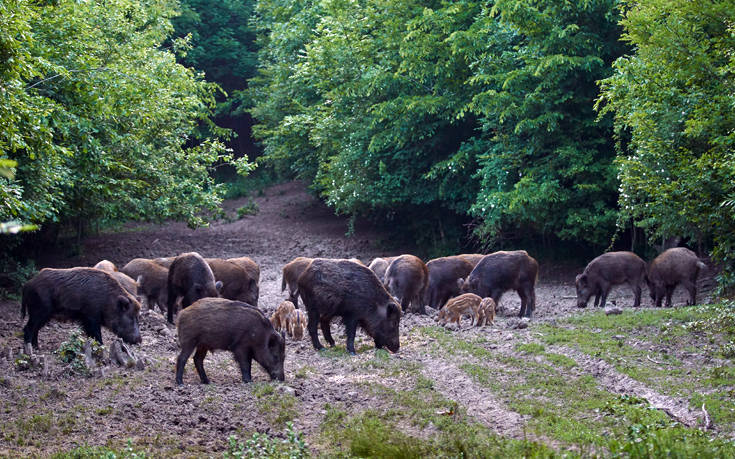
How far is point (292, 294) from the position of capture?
47.9 feet

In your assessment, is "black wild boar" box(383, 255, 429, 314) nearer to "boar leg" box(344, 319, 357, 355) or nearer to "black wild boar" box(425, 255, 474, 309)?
"black wild boar" box(425, 255, 474, 309)

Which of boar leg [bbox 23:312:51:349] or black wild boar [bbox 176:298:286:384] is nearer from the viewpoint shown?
black wild boar [bbox 176:298:286:384]

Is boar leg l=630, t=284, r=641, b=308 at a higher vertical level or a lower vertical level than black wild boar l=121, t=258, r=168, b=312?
higher

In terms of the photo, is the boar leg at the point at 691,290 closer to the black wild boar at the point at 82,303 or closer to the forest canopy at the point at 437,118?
the forest canopy at the point at 437,118

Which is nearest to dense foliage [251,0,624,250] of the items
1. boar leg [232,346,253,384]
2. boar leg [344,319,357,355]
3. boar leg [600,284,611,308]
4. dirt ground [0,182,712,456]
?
boar leg [600,284,611,308]

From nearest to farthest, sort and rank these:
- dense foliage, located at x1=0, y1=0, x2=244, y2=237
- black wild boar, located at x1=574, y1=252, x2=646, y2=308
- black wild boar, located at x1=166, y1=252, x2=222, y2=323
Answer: dense foliage, located at x1=0, y1=0, x2=244, y2=237
black wild boar, located at x1=166, y1=252, x2=222, y2=323
black wild boar, located at x1=574, y1=252, x2=646, y2=308

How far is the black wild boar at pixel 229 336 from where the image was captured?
8.35 meters

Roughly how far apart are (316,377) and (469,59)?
43.3ft

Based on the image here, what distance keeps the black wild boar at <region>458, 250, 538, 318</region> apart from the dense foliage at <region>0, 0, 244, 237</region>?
7.31m

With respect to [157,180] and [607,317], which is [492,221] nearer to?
[607,317]

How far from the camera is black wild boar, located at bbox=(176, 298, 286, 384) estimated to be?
835 cm

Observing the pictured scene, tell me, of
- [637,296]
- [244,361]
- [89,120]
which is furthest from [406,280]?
[89,120]

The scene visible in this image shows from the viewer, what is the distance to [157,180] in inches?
719

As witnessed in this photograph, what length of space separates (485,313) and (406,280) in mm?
1750
